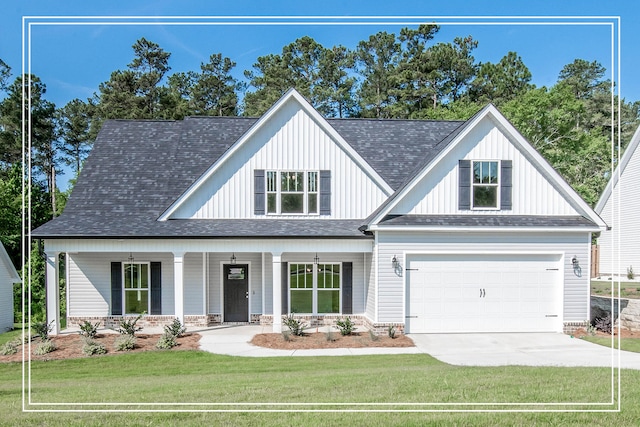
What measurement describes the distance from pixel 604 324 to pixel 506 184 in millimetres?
5412

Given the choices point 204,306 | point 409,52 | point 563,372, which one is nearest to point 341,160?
point 204,306

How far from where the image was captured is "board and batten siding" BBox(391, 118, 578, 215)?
51.4 feet

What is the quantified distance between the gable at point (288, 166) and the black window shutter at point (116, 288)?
9.45 feet

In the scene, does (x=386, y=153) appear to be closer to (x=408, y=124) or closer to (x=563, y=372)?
(x=408, y=124)

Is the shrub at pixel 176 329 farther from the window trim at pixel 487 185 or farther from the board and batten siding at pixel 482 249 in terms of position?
the window trim at pixel 487 185

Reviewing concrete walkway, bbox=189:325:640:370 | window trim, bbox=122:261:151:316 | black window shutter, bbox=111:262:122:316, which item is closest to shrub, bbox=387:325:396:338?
concrete walkway, bbox=189:325:640:370

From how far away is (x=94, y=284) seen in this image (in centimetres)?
1742

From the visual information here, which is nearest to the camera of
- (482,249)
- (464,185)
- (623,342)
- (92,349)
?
(92,349)

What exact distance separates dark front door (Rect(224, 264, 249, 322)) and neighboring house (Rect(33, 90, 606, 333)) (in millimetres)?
36

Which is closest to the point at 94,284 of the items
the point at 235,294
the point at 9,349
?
the point at 9,349

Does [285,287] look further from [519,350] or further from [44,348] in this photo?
[519,350]

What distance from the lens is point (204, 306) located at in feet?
56.9

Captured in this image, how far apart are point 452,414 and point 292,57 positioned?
24.0m

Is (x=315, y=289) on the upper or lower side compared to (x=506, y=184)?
lower
